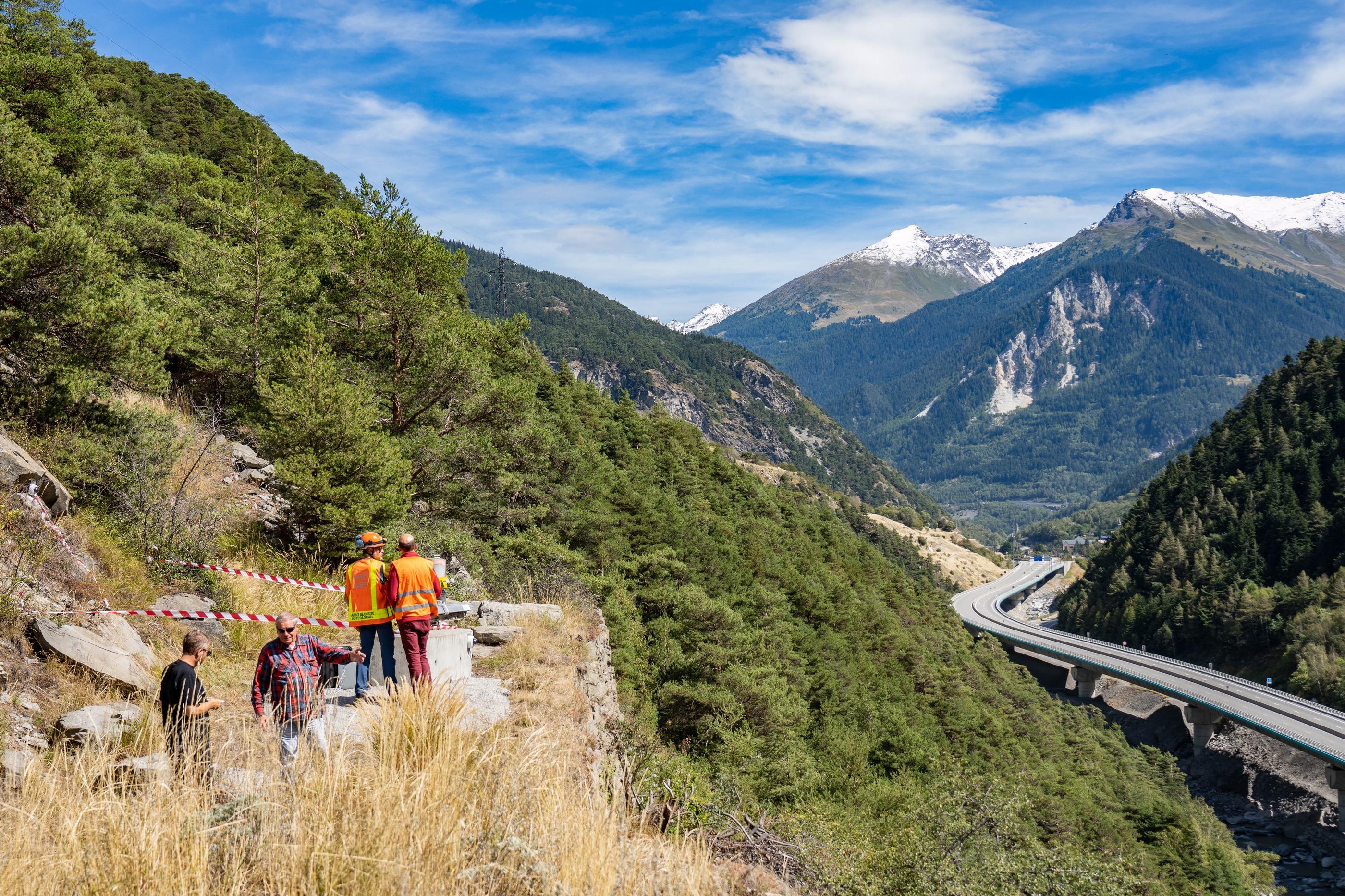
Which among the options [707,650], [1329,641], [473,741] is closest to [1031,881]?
[707,650]

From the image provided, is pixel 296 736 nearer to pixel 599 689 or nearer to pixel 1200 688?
pixel 599 689

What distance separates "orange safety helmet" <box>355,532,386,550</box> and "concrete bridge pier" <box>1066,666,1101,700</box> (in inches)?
3920

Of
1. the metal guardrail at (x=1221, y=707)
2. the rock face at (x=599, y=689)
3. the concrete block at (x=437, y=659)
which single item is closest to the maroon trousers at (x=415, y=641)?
the concrete block at (x=437, y=659)

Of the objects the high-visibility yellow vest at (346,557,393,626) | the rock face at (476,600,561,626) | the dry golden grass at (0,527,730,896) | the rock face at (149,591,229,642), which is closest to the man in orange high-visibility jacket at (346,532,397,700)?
the high-visibility yellow vest at (346,557,393,626)

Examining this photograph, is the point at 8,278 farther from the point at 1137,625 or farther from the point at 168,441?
the point at 1137,625

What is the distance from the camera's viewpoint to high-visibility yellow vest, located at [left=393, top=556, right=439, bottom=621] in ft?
24.3

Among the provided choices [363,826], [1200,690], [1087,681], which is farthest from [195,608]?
[1087,681]

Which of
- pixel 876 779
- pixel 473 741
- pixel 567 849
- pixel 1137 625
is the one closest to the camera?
pixel 567 849

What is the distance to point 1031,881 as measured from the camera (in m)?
18.4

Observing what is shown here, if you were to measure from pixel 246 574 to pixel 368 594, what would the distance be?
4.54 metres

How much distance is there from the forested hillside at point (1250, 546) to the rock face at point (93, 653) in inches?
3866

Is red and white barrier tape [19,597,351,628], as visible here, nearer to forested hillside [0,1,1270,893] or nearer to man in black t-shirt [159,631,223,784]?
forested hillside [0,1,1270,893]

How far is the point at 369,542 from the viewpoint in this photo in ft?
25.4

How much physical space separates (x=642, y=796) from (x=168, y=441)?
9.82m
